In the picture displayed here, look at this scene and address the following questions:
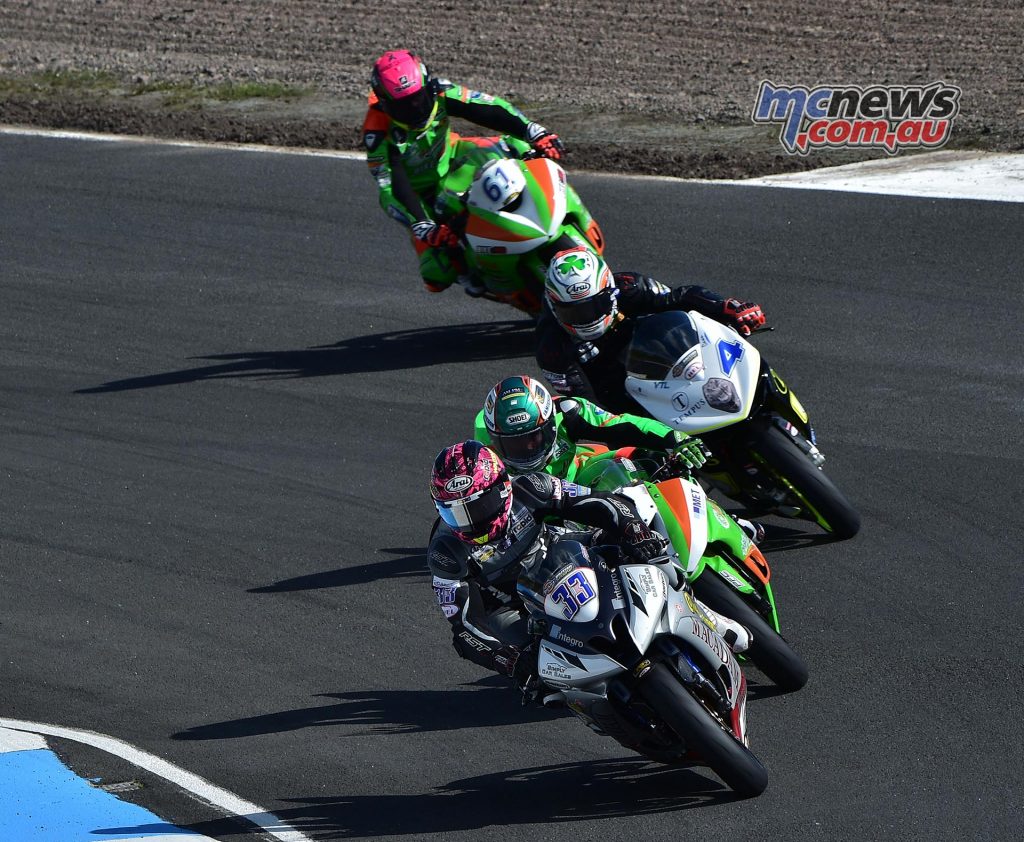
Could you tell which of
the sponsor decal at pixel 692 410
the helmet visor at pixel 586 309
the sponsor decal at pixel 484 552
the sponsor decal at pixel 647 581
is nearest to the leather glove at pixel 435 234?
the helmet visor at pixel 586 309

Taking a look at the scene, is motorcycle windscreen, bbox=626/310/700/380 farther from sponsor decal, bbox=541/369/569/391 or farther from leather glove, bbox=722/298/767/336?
sponsor decal, bbox=541/369/569/391

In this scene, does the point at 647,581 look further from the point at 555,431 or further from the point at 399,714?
the point at 399,714

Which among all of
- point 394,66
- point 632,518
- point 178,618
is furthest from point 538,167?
point 632,518

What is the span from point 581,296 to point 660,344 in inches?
32.9

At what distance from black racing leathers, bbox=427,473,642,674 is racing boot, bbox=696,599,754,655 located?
0.53m

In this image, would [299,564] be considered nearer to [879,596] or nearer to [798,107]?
[879,596]

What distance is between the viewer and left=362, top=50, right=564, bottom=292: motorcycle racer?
475 inches

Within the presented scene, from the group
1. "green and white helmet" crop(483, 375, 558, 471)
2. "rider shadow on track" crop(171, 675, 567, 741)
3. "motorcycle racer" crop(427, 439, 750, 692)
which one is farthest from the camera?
"green and white helmet" crop(483, 375, 558, 471)

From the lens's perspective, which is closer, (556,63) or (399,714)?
(399,714)

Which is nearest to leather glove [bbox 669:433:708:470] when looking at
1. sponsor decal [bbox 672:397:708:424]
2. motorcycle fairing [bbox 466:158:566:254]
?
sponsor decal [bbox 672:397:708:424]

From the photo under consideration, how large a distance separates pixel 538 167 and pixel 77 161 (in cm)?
795

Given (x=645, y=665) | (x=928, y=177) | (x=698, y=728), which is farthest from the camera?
(x=928, y=177)

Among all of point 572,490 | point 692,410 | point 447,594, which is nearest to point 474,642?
point 447,594

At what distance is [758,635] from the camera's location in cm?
646
